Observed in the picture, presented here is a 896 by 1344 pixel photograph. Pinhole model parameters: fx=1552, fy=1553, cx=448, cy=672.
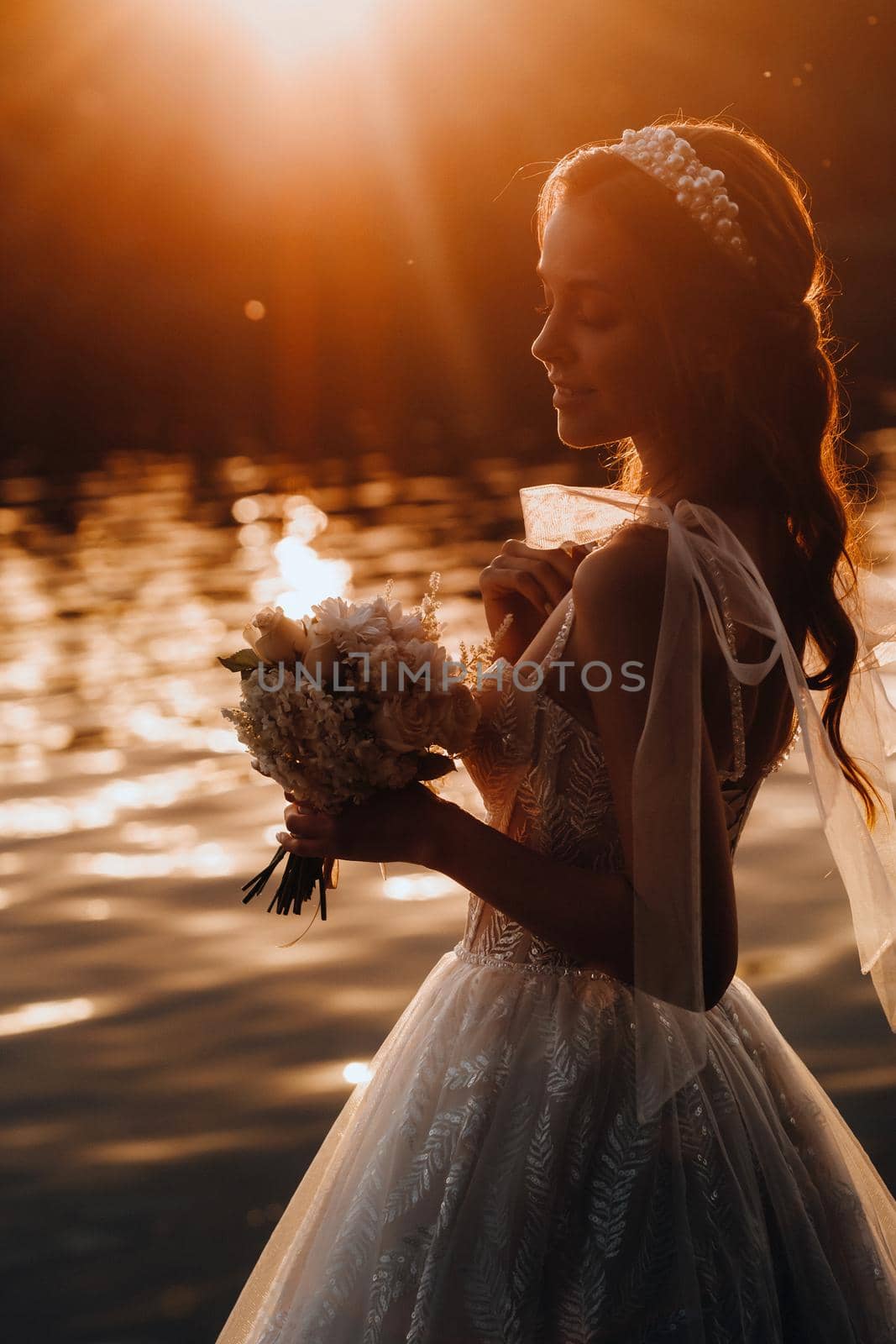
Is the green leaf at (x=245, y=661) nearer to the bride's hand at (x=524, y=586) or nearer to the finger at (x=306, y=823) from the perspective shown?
the finger at (x=306, y=823)

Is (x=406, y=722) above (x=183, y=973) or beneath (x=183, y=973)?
above

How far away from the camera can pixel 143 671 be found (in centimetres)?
864

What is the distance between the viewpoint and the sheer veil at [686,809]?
5.17 feet

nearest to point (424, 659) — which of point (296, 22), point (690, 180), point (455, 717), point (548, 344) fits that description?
point (455, 717)

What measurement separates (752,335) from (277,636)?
638mm

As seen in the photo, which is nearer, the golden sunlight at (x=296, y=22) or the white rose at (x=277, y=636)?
the white rose at (x=277, y=636)

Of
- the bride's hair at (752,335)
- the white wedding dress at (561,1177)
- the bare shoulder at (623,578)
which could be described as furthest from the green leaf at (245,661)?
the bride's hair at (752,335)

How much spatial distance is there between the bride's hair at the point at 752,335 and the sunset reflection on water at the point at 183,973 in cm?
89

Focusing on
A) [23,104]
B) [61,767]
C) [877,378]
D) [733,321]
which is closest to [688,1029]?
[733,321]

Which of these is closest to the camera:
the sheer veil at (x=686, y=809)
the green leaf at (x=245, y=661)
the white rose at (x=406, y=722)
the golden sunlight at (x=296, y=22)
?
the sheer veil at (x=686, y=809)

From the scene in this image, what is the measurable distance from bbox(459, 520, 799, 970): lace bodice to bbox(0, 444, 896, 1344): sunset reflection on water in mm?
693

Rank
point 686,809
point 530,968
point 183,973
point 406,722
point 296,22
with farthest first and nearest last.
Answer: point 296,22, point 183,973, point 530,968, point 406,722, point 686,809

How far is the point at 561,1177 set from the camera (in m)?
1.67

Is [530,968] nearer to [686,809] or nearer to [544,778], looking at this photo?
[544,778]
